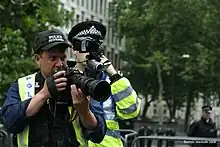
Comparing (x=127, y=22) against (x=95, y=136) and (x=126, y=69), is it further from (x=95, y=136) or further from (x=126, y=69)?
(x=95, y=136)

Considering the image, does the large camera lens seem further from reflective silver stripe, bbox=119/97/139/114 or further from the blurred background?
the blurred background

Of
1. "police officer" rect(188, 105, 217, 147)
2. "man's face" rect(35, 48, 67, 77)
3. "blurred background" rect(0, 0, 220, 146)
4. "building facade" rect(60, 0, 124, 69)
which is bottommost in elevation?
"police officer" rect(188, 105, 217, 147)

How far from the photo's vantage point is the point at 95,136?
3.70m

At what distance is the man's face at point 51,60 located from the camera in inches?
139

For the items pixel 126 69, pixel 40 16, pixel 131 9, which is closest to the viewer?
pixel 40 16

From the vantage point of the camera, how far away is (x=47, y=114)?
3.58 m

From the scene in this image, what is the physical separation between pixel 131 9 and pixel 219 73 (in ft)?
44.3

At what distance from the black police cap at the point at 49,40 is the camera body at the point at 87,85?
21 centimetres

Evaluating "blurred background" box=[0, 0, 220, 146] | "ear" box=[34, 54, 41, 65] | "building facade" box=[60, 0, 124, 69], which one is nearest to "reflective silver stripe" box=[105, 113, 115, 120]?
"blurred background" box=[0, 0, 220, 146]

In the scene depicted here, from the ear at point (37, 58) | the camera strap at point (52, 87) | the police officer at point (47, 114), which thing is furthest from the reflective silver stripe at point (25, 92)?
the camera strap at point (52, 87)

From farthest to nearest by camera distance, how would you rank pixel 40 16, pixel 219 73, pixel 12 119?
1. pixel 219 73
2. pixel 40 16
3. pixel 12 119

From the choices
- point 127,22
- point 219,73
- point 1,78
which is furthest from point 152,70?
point 1,78

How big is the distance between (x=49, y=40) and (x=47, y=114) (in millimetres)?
393

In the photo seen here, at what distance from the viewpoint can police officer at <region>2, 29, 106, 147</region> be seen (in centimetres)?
352
